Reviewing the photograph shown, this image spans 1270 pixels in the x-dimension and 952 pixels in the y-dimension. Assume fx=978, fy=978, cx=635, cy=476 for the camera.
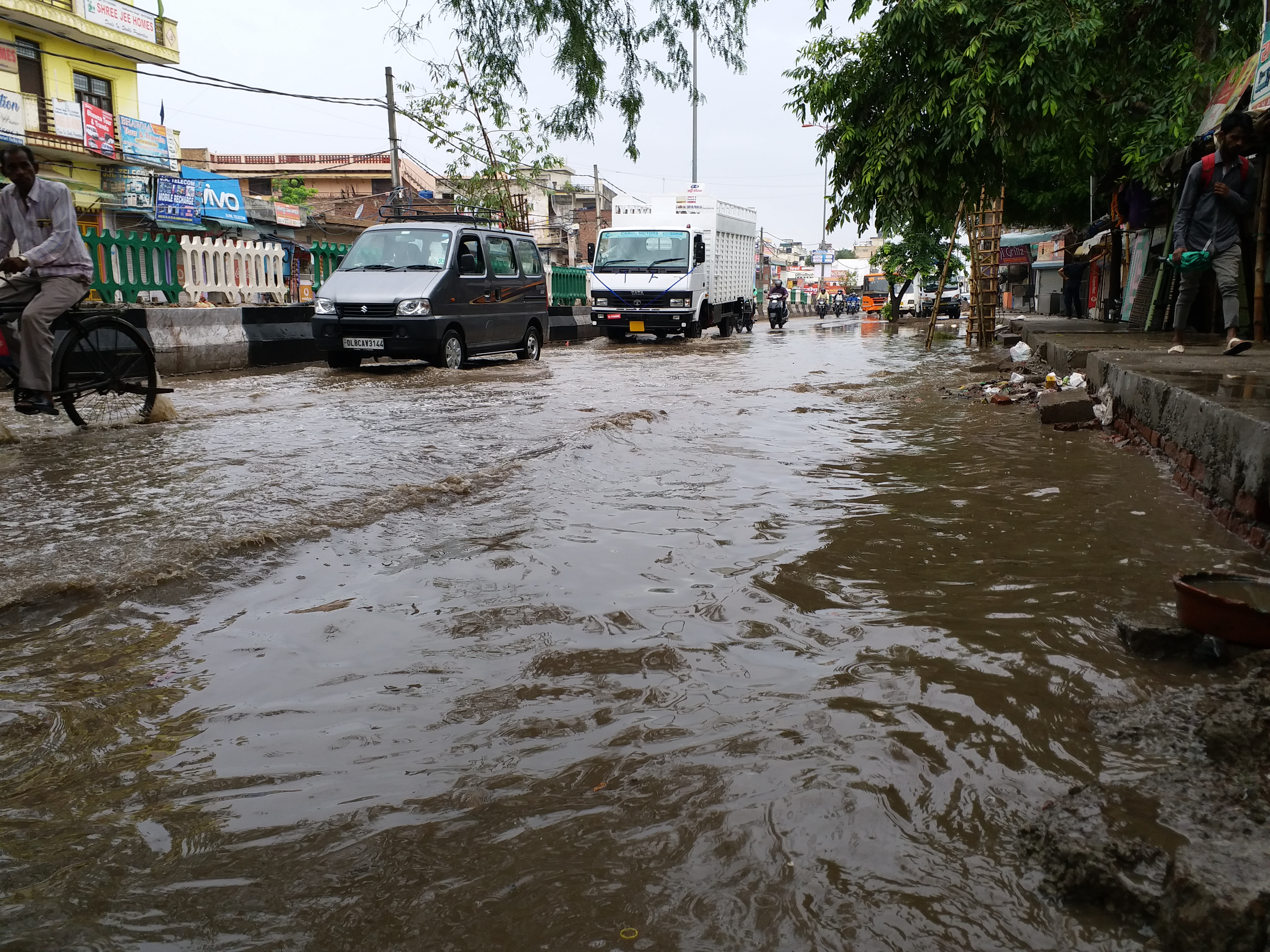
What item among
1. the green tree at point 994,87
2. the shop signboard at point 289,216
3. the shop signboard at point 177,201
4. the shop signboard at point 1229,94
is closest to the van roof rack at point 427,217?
the green tree at point 994,87

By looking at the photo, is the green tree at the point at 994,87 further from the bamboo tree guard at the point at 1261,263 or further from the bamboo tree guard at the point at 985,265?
the bamboo tree guard at the point at 985,265

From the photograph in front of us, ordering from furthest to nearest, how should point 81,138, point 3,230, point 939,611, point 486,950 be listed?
point 81,138
point 3,230
point 939,611
point 486,950

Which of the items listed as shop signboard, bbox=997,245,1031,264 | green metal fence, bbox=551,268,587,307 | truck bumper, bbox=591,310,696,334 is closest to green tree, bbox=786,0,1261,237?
truck bumper, bbox=591,310,696,334

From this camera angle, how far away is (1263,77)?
727cm

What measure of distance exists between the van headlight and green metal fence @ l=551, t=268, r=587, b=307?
39.1 feet

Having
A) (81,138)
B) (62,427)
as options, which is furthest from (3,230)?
(81,138)

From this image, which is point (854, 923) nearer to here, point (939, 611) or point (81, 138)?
point (939, 611)

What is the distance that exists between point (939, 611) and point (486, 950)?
1.92m

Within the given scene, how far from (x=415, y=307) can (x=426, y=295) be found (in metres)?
0.19

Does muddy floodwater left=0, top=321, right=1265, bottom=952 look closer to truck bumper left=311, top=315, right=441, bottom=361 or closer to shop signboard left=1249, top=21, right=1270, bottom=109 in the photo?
shop signboard left=1249, top=21, right=1270, bottom=109

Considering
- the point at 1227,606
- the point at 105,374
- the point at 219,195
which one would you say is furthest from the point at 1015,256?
the point at 1227,606

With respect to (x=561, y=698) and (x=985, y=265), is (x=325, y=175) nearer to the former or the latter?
(x=985, y=265)

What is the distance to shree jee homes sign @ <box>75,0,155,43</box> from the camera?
24.7 meters

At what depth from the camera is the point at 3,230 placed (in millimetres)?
6066
